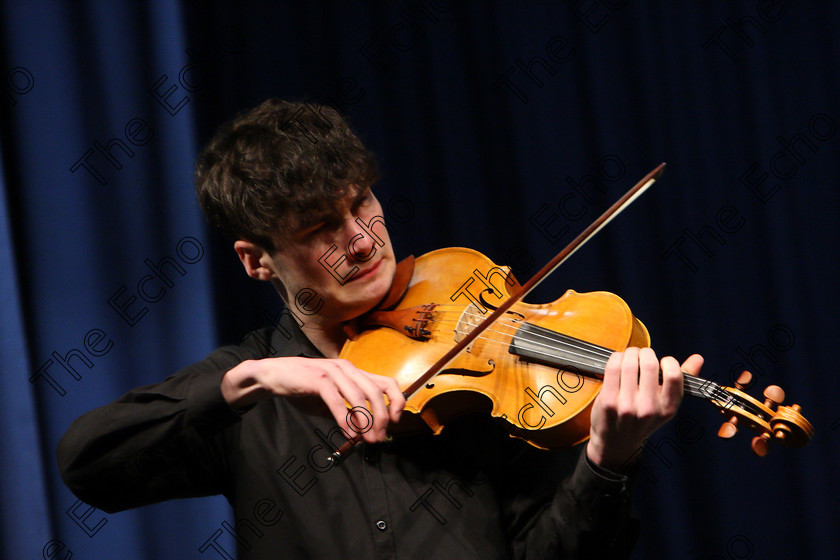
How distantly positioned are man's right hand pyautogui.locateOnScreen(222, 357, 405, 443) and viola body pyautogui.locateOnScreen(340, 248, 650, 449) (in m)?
0.11

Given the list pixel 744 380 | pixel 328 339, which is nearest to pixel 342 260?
pixel 328 339

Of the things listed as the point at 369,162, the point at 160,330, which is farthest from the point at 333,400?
the point at 160,330

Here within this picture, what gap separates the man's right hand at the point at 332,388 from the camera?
99 cm

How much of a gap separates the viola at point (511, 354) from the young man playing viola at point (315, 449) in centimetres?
5

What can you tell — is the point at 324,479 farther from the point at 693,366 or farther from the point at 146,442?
the point at 693,366

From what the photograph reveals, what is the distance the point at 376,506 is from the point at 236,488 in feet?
0.85

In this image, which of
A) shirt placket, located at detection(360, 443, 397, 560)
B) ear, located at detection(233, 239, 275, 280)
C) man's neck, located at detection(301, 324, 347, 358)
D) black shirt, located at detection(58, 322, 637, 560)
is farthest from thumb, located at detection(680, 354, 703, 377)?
ear, located at detection(233, 239, 275, 280)

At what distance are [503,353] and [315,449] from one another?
14.4 inches

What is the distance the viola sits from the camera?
994mm

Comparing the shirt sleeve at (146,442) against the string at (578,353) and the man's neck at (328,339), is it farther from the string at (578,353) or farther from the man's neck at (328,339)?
the string at (578,353)

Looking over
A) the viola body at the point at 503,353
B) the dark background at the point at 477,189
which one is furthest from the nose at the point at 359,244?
the dark background at the point at 477,189

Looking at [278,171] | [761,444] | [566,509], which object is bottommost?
[566,509]

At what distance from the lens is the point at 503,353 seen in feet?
3.77

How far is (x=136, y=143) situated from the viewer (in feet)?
6.51
